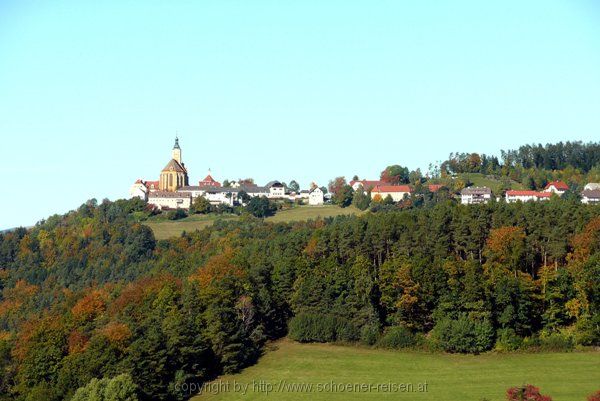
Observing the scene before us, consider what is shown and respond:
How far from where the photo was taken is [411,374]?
65938mm

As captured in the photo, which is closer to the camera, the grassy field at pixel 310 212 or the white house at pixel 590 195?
the white house at pixel 590 195

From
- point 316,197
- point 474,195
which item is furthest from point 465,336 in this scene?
point 316,197

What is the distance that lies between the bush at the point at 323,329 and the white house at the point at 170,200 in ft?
326

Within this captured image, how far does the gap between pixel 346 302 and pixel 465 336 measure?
1122cm

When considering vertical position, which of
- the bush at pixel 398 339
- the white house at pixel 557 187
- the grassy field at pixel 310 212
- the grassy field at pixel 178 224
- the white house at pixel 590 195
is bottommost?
the bush at pixel 398 339

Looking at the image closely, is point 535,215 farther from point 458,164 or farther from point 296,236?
point 458,164

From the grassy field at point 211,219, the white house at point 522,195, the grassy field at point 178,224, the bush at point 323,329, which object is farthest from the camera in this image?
the white house at point 522,195

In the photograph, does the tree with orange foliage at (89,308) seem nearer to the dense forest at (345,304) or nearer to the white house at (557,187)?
the dense forest at (345,304)

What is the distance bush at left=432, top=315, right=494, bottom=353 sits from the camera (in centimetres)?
7012

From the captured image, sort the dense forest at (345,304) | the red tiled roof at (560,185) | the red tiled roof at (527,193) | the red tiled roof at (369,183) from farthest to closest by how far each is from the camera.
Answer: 1. the red tiled roof at (369,183)
2. the red tiled roof at (560,185)
3. the red tiled roof at (527,193)
4. the dense forest at (345,304)

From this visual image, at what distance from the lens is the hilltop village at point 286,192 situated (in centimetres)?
15838

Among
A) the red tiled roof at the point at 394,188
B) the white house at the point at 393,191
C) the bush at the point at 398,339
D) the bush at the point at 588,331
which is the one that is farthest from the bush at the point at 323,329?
the red tiled roof at the point at 394,188

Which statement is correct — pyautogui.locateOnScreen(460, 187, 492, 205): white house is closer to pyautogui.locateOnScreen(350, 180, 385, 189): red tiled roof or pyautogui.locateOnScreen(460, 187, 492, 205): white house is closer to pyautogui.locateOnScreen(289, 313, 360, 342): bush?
pyautogui.locateOnScreen(350, 180, 385, 189): red tiled roof

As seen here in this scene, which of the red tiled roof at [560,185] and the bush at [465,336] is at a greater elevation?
the red tiled roof at [560,185]
